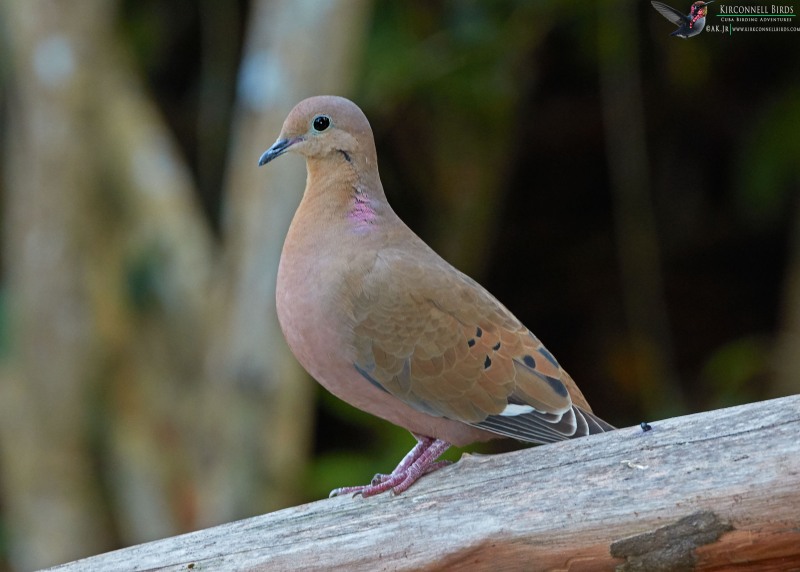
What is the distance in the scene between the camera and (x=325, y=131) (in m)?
3.00

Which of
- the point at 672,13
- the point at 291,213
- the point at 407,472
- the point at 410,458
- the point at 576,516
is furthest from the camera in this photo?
the point at 291,213

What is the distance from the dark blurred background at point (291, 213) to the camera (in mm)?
5246

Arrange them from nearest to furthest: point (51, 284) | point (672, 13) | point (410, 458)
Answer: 1. point (410, 458)
2. point (672, 13)
3. point (51, 284)

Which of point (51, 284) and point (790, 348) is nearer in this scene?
point (51, 284)

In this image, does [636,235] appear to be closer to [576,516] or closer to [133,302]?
[133,302]

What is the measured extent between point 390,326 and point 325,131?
579 millimetres

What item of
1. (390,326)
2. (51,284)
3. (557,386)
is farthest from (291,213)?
(557,386)

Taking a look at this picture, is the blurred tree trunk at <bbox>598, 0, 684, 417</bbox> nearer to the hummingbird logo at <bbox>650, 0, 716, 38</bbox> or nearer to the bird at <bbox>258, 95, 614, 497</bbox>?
the hummingbird logo at <bbox>650, 0, 716, 38</bbox>

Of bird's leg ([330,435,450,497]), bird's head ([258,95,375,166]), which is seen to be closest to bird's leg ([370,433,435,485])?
bird's leg ([330,435,450,497])

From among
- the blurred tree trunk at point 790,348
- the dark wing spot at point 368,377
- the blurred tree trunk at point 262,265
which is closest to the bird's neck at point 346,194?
the dark wing spot at point 368,377

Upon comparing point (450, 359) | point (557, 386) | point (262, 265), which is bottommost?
point (557, 386)

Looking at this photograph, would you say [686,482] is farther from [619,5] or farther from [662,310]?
[662,310]

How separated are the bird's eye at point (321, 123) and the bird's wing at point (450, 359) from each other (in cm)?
40

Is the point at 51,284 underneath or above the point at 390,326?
above
